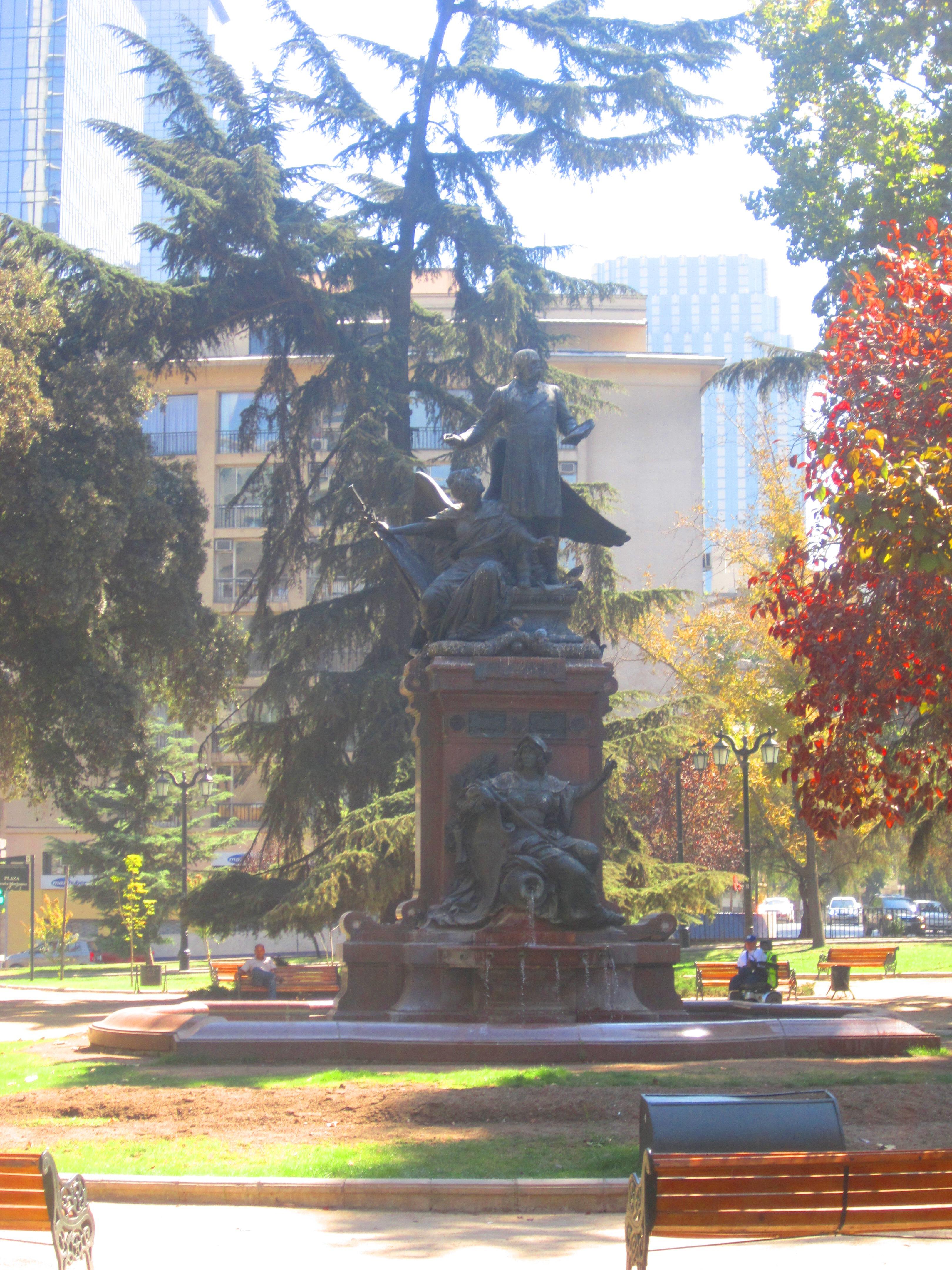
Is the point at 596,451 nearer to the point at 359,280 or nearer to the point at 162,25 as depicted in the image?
the point at 359,280

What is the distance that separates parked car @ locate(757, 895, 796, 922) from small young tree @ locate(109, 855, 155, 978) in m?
24.8

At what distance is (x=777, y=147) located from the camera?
25.5m

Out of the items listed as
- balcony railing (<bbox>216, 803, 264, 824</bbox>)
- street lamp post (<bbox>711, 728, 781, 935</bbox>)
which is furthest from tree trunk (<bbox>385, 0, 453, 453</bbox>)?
balcony railing (<bbox>216, 803, 264, 824</bbox>)

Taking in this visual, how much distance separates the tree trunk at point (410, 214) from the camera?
86.1 feet

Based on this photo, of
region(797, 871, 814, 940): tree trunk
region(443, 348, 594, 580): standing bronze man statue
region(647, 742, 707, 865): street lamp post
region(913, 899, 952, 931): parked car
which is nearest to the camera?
region(443, 348, 594, 580): standing bronze man statue

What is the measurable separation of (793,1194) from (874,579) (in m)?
7.21

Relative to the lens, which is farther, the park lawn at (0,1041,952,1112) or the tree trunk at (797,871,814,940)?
the tree trunk at (797,871,814,940)

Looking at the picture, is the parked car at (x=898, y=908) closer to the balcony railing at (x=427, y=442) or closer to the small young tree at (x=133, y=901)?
the balcony railing at (x=427, y=442)

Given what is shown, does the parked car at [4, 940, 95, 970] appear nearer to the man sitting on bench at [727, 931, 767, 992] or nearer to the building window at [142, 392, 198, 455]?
the building window at [142, 392, 198, 455]

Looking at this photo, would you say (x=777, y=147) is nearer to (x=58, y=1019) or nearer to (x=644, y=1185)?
(x=58, y=1019)

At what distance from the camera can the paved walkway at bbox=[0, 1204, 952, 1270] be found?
5.61 meters

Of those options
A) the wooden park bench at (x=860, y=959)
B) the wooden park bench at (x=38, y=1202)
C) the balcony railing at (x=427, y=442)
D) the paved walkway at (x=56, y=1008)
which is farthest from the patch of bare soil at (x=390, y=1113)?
the balcony railing at (x=427, y=442)

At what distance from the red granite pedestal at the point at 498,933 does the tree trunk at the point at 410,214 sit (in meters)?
13.7

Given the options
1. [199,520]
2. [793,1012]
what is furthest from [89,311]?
[793,1012]
